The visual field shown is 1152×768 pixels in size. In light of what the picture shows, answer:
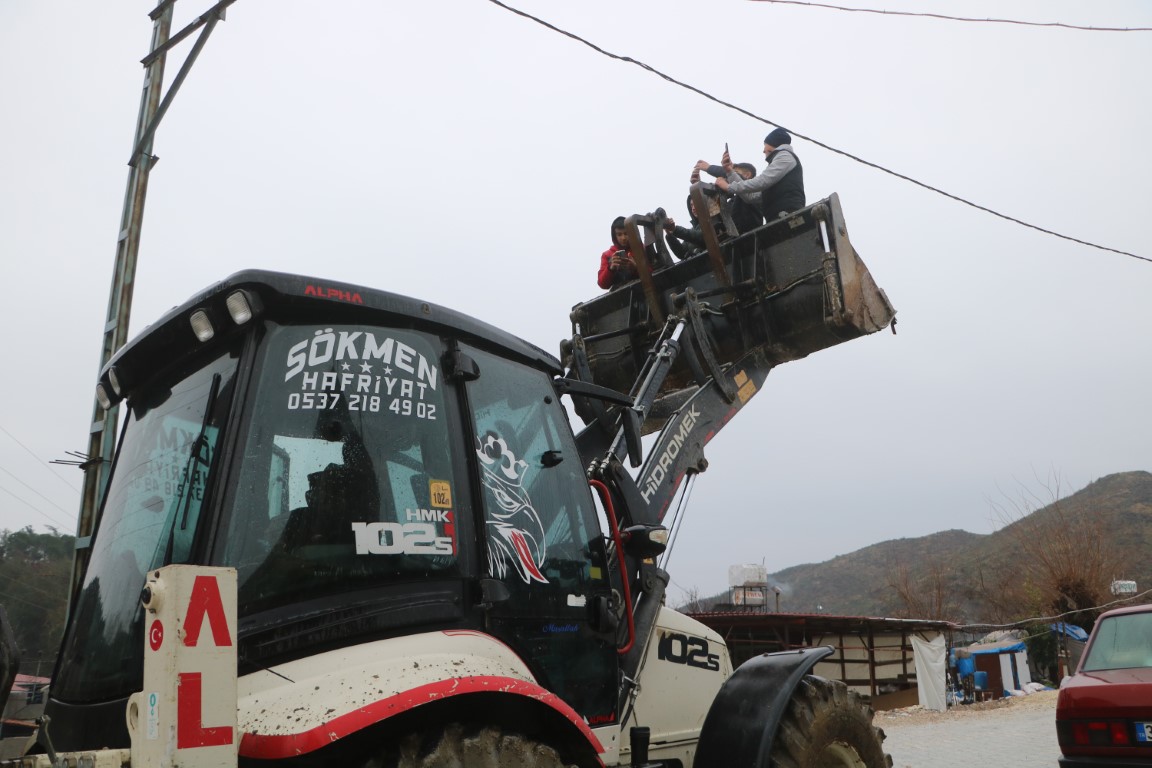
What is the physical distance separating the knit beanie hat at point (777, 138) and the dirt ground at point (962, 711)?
574 inches

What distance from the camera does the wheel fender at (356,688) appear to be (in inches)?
98.9

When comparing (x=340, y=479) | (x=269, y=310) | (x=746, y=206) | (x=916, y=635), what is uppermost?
(x=746, y=206)

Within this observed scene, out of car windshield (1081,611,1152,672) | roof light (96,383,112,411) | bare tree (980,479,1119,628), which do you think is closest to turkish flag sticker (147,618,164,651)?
roof light (96,383,112,411)

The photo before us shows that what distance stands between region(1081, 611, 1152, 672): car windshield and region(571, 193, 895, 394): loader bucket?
8.66 feet

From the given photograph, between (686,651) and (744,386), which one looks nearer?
(686,651)

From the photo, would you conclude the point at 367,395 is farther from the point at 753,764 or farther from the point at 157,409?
the point at 753,764

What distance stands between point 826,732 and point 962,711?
63.3ft

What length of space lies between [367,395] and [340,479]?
34 centimetres

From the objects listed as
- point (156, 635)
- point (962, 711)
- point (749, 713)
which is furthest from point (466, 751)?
point (962, 711)

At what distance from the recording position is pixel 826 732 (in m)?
4.60

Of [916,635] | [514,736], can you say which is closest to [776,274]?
[514,736]

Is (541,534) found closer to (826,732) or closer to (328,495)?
(328,495)

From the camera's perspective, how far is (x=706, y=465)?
597cm

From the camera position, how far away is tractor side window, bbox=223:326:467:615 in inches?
117
